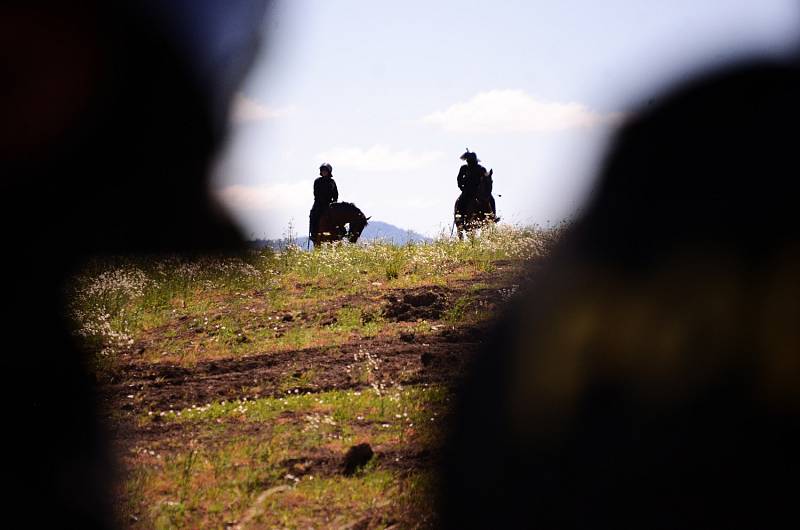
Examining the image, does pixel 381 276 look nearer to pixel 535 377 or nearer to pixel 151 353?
pixel 151 353

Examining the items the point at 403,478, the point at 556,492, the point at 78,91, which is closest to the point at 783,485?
the point at 556,492

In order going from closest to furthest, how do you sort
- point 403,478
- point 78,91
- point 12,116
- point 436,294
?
point 403,478 < point 436,294 < point 12,116 < point 78,91

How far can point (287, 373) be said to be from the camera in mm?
6559

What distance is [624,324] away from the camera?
5.59m

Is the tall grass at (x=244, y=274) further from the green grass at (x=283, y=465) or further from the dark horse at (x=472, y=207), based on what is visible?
the dark horse at (x=472, y=207)

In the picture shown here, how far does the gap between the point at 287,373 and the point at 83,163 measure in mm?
8117

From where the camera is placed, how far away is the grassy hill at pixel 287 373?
4.64 m

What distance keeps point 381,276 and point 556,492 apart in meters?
5.77

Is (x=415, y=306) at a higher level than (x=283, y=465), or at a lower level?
higher

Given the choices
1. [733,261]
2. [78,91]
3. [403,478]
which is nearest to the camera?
[403,478]

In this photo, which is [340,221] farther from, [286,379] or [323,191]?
[286,379]

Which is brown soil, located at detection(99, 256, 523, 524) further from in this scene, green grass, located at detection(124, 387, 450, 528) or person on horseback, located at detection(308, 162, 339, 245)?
person on horseback, located at detection(308, 162, 339, 245)

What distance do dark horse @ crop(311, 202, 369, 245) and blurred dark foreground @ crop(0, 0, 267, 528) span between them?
8.99 feet

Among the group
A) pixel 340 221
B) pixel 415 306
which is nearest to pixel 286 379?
pixel 415 306
